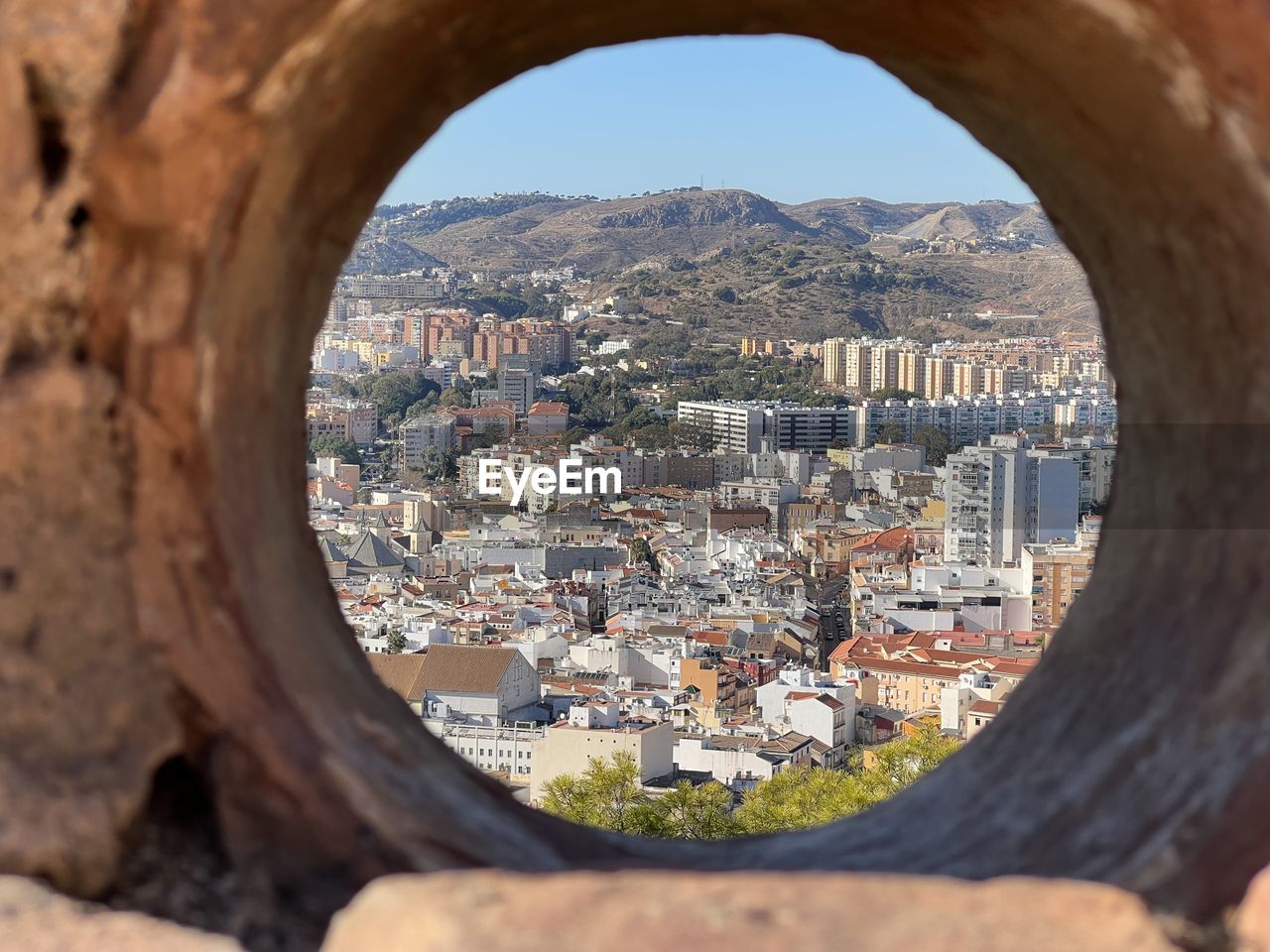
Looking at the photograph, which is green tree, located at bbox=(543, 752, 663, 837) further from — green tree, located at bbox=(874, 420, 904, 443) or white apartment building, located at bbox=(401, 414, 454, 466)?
green tree, located at bbox=(874, 420, 904, 443)

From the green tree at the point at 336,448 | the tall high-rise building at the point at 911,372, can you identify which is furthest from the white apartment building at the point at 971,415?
the green tree at the point at 336,448

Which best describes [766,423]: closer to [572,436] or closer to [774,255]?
[572,436]

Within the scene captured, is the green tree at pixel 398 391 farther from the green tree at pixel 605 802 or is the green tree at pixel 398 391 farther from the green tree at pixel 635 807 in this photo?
the green tree at pixel 635 807

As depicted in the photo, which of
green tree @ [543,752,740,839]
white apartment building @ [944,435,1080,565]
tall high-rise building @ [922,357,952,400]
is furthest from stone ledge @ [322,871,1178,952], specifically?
tall high-rise building @ [922,357,952,400]

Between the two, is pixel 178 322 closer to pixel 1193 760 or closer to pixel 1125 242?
pixel 1193 760

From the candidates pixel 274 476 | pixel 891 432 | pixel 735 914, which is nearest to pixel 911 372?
pixel 891 432

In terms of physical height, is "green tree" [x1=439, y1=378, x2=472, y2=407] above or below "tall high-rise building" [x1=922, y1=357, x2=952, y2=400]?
below
